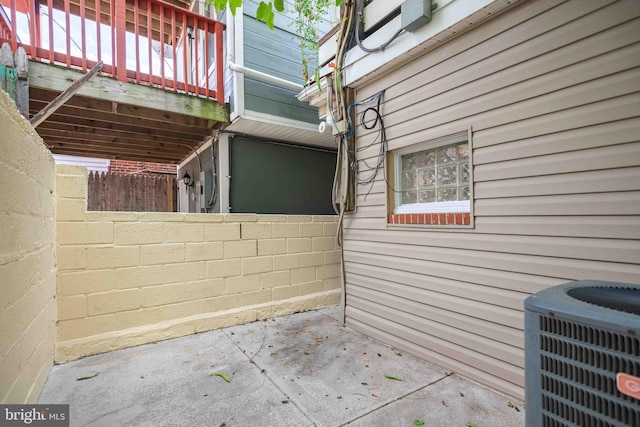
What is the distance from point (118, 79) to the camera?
136 inches

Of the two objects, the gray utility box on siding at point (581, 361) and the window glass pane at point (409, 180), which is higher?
the window glass pane at point (409, 180)

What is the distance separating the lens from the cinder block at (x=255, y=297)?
133 inches

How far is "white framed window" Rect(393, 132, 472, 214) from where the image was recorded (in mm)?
2287

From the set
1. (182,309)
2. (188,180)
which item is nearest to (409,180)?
(182,309)

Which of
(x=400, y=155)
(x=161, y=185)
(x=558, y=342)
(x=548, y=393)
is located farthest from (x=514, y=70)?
(x=161, y=185)

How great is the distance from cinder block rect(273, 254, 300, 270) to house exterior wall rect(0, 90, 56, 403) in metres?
2.04

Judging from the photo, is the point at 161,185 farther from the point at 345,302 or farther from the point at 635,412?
the point at 635,412

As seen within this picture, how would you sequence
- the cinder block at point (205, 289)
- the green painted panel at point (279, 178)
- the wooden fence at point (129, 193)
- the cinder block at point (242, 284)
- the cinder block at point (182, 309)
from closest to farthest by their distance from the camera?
the cinder block at point (182, 309), the cinder block at point (205, 289), the cinder block at point (242, 284), the green painted panel at point (279, 178), the wooden fence at point (129, 193)

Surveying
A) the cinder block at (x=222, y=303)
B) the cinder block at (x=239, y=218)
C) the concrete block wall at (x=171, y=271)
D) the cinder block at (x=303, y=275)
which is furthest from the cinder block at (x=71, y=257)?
the cinder block at (x=303, y=275)

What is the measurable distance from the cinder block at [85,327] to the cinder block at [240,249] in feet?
3.85

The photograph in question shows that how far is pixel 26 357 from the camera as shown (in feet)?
5.47

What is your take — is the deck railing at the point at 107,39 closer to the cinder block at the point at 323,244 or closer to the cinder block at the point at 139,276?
the cinder block at the point at 139,276

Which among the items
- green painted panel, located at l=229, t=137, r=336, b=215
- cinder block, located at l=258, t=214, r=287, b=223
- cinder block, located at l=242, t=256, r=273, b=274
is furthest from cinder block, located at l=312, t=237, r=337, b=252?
green painted panel, located at l=229, t=137, r=336, b=215

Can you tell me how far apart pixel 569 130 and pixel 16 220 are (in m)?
3.00
